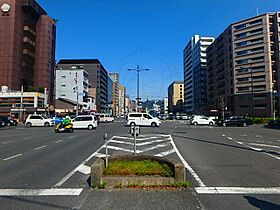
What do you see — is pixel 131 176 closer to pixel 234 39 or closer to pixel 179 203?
pixel 179 203

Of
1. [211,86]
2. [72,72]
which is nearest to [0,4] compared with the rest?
[72,72]

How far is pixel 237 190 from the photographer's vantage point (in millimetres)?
6352

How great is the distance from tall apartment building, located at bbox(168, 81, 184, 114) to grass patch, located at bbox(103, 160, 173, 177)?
149780 mm

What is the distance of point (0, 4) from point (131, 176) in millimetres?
74376

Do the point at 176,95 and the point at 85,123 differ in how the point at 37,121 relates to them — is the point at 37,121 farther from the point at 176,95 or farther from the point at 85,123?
the point at 176,95

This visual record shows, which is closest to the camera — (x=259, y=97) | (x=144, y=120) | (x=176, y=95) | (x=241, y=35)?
(x=144, y=120)

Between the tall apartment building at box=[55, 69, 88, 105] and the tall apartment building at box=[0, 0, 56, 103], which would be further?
the tall apartment building at box=[55, 69, 88, 105]

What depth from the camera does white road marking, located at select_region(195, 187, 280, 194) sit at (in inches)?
244

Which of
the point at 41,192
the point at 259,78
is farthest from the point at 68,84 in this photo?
the point at 41,192

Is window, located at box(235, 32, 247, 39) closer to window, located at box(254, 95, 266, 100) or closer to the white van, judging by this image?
window, located at box(254, 95, 266, 100)

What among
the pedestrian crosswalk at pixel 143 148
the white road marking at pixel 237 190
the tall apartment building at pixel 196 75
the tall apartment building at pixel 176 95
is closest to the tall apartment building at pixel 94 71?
the tall apartment building at pixel 176 95

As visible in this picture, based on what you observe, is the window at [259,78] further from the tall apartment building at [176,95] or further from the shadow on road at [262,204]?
the shadow on road at [262,204]

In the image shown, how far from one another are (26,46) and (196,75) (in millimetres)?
88816

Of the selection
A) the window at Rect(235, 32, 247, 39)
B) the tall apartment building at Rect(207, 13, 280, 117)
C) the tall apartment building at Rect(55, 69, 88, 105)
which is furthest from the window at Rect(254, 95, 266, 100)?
the tall apartment building at Rect(55, 69, 88, 105)
